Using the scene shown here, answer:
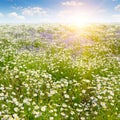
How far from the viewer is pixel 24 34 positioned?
2469 cm

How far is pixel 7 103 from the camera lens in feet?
26.2

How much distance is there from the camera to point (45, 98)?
9000 mm

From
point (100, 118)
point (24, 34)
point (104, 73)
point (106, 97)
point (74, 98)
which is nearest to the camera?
point (100, 118)

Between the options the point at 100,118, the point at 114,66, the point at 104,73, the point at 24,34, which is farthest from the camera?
the point at 24,34

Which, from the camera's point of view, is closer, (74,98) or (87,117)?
(87,117)

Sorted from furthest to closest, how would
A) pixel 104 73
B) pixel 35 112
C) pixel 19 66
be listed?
pixel 104 73 → pixel 19 66 → pixel 35 112

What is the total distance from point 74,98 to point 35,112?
2151 millimetres

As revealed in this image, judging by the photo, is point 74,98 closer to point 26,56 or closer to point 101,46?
point 26,56

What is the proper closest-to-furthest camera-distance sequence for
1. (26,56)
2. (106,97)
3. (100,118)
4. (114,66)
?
(100,118) < (106,97) < (114,66) < (26,56)

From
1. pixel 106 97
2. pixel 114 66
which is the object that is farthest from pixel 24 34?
pixel 106 97

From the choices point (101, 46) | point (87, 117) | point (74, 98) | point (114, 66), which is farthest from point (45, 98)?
point (101, 46)

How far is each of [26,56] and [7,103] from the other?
21.7ft

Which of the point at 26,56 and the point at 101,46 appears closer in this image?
the point at 26,56

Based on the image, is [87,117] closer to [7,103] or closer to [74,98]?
[74,98]
